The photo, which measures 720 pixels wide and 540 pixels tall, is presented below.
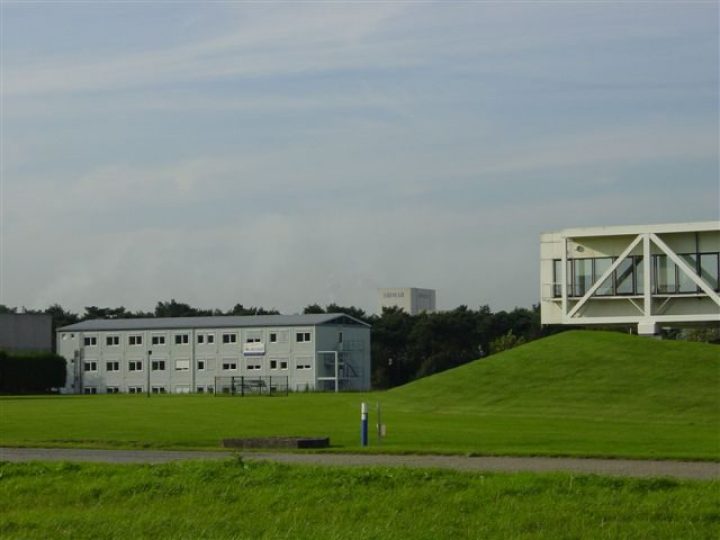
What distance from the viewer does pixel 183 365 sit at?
117688mm

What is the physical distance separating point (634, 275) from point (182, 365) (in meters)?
57.7

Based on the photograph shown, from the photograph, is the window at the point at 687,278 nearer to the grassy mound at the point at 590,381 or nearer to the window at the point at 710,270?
the window at the point at 710,270

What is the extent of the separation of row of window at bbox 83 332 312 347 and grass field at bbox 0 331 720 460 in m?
57.8

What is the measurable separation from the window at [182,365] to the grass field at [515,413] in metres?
63.2

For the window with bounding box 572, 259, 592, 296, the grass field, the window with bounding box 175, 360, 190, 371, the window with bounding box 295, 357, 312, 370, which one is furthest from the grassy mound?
the window with bounding box 175, 360, 190, 371

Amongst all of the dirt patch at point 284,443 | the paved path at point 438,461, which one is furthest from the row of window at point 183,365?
the paved path at point 438,461

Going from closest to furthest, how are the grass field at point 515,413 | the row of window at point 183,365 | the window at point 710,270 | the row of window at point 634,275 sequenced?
the grass field at point 515,413 → the window at point 710,270 → the row of window at point 634,275 → the row of window at point 183,365

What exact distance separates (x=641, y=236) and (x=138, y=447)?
44069mm

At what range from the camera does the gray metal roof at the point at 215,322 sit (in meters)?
115

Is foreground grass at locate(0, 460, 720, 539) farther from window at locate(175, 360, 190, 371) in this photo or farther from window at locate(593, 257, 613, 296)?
window at locate(175, 360, 190, 371)

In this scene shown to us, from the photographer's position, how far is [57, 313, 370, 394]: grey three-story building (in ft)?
371

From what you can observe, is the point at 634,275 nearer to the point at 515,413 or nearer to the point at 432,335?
the point at 515,413

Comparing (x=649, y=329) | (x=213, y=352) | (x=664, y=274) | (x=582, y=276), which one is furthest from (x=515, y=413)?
(x=213, y=352)

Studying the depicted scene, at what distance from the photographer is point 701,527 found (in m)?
13.7
